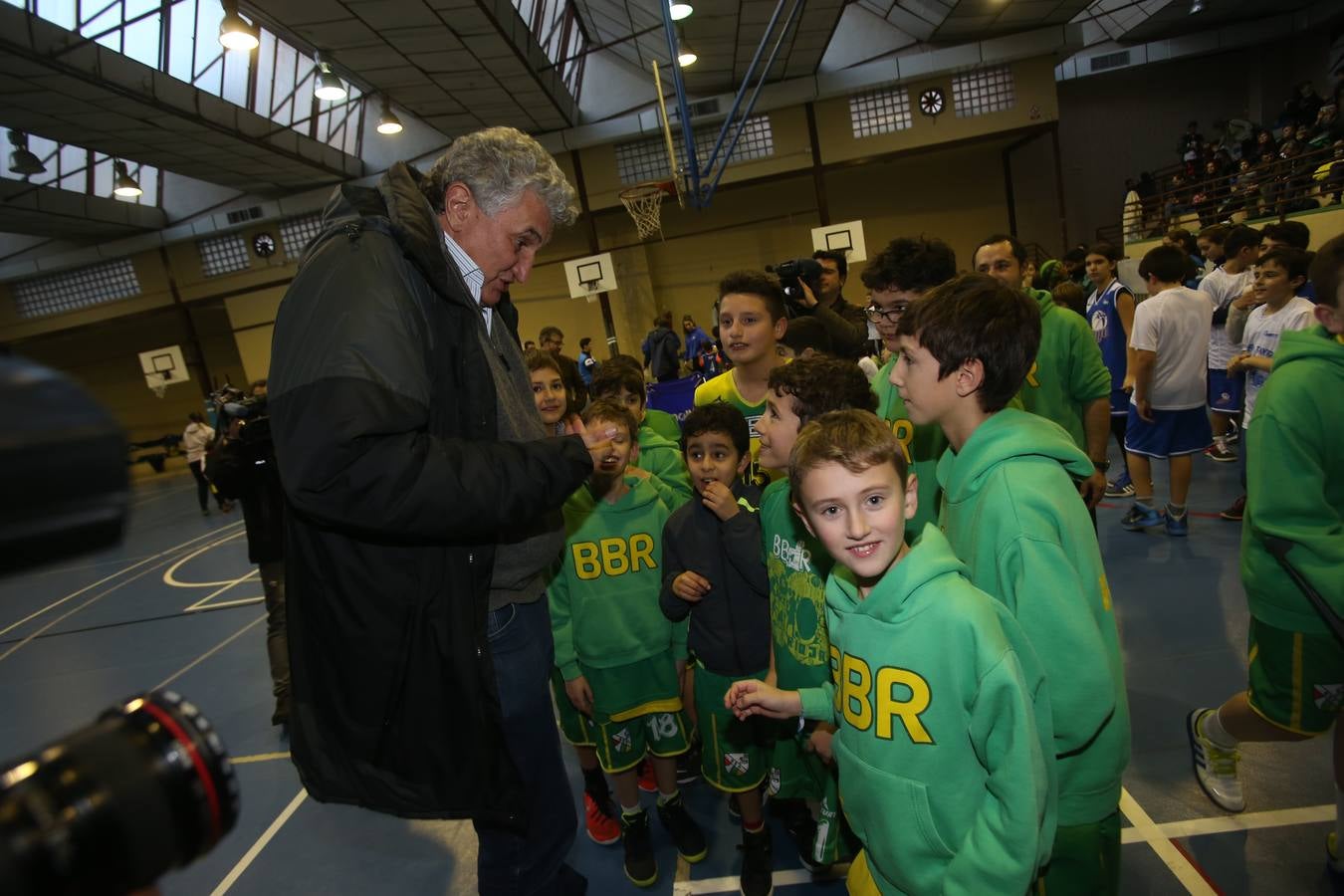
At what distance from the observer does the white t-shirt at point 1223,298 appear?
233 inches

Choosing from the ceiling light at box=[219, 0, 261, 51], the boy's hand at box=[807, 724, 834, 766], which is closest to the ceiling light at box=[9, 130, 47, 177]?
the ceiling light at box=[219, 0, 261, 51]

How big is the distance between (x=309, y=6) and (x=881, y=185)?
42.2 feet

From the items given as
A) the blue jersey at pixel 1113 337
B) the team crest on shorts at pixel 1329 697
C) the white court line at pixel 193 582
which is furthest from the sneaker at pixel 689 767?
the white court line at pixel 193 582

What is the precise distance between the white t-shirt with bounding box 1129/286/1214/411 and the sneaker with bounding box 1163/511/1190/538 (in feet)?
2.39

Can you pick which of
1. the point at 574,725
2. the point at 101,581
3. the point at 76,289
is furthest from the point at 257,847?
the point at 76,289

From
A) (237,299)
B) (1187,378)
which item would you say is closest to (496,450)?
(1187,378)

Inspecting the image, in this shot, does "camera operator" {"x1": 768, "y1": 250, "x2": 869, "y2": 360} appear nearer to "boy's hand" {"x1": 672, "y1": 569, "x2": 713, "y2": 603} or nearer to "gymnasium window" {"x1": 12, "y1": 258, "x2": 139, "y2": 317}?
"boy's hand" {"x1": 672, "y1": 569, "x2": 713, "y2": 603}

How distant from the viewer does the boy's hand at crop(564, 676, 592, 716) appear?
2.51m

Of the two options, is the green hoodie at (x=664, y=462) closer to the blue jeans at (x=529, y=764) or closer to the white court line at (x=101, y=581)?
the blue jeans at (x=529, y=764)

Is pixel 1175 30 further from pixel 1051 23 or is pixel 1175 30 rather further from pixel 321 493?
pixel 321 493

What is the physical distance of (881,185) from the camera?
17.0 meters

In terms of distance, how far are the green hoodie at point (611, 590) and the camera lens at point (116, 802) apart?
188cm

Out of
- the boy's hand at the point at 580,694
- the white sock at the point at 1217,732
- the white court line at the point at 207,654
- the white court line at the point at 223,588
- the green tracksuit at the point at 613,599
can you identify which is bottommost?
the white court line at the point at 207,654

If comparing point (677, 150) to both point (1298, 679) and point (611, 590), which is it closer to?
point (611, 590)
